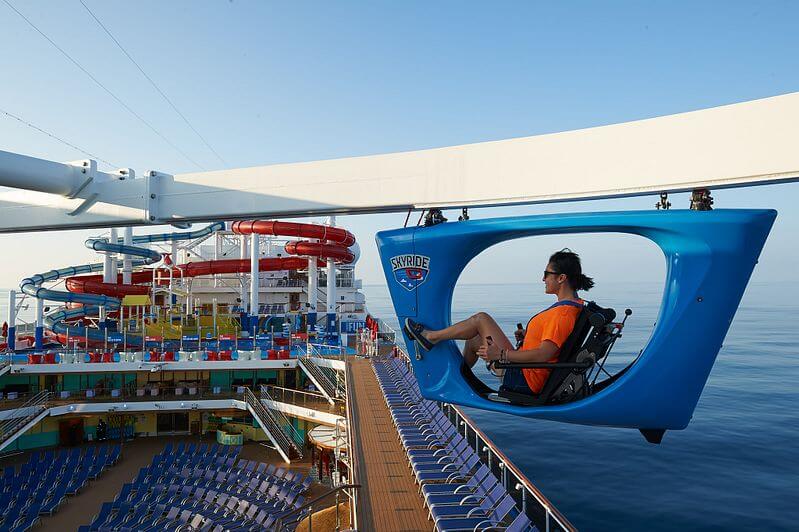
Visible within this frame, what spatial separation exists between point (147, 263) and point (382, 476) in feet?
96.5

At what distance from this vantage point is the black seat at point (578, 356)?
8.61 ft

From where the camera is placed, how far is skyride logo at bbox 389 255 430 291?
2883 mm

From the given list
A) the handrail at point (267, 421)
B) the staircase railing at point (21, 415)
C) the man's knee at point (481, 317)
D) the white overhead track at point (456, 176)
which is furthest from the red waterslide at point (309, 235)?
the man's knee at point (481, 317)

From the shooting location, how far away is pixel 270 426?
21.0m

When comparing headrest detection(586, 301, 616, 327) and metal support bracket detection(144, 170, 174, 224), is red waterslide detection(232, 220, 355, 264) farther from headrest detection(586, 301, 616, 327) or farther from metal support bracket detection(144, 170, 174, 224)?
headrest detection(586, 301, 616, 327)

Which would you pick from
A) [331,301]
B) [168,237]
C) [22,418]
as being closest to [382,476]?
[22,418]

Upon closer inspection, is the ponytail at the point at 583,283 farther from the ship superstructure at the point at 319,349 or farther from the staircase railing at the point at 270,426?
the staircase railing at the point at 270,426

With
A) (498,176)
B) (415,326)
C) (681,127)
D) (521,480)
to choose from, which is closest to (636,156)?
(681,127)

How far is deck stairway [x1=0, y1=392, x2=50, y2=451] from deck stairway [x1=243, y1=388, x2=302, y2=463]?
7.97 metres

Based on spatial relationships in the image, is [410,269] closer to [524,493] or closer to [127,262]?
[524,493]

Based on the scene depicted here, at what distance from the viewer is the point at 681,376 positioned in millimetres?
2369

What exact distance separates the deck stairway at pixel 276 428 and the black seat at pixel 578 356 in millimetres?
19415

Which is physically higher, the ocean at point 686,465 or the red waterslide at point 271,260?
the red waterslide at point 271,260

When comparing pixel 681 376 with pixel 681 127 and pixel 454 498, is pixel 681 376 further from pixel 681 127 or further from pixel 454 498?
pixel 454 498
